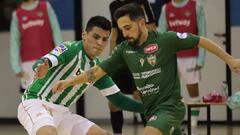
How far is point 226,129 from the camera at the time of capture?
8.40 m

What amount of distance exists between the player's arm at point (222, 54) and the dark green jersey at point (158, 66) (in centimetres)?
8

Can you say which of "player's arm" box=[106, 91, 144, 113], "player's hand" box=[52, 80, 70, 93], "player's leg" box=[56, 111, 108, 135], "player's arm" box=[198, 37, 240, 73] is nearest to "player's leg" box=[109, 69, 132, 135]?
"player's arm" box=[106, 91, 144, 113]

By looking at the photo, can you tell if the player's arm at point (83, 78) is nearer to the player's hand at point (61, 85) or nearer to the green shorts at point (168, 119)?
the player's hand at point (61, 85)

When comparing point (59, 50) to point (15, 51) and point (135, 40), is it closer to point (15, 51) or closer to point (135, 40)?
point (135, 40)

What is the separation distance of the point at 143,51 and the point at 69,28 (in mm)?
5053

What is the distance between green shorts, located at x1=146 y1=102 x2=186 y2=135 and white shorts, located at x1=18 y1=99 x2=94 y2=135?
0.76 m

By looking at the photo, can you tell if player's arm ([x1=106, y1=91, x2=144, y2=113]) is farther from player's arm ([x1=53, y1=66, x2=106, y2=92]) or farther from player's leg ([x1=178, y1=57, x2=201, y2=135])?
player's leg ([x1=178, y1=57, x2=201, y2=135])

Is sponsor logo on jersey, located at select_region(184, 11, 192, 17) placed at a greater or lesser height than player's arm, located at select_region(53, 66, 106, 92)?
lesser

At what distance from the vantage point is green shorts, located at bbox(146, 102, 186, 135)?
13.8 ft

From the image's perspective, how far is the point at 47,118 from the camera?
4.52m

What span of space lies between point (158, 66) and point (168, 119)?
0.42 metres

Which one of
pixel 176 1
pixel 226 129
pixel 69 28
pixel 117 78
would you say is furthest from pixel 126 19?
pixel 69 28

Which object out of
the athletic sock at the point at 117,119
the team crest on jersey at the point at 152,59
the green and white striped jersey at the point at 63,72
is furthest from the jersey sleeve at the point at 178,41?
the athletic sock at the point at 117,119

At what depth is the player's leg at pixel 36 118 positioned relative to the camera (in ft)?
14.5
